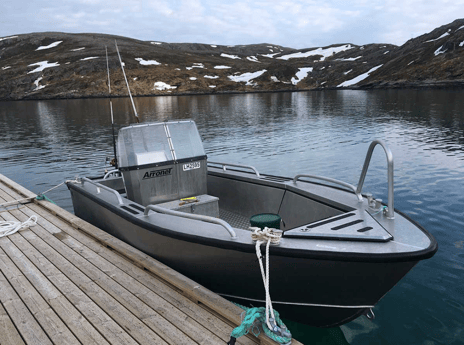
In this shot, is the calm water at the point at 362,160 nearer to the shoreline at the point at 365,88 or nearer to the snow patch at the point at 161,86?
the shoreline at the point at 365,88

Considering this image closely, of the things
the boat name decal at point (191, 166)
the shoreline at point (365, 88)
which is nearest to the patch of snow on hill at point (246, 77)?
the shoreline at point (365, 88)

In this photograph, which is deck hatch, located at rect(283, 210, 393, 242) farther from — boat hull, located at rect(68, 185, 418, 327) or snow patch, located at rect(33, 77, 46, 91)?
snow patch, located at rect(33, 77, 46, 91)

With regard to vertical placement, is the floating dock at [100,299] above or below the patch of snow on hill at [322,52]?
below

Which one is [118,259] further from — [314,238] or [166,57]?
[166,57]

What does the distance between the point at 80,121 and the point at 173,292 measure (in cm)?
3546

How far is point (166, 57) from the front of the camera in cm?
10925

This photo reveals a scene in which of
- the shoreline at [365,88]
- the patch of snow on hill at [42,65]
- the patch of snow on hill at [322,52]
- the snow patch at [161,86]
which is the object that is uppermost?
the patch of snow on hill at [322,52]

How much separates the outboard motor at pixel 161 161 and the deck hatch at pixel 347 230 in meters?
3.35

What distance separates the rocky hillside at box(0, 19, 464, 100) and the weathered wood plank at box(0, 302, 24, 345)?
233ft

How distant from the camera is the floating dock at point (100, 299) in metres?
4.21

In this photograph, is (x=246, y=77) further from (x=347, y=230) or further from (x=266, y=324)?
(x=266, y=324)

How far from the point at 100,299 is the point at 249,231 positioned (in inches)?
87.9

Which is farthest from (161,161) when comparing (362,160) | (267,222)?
(362,160)

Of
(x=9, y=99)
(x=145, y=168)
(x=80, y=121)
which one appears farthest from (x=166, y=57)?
(x=145, y=168)
